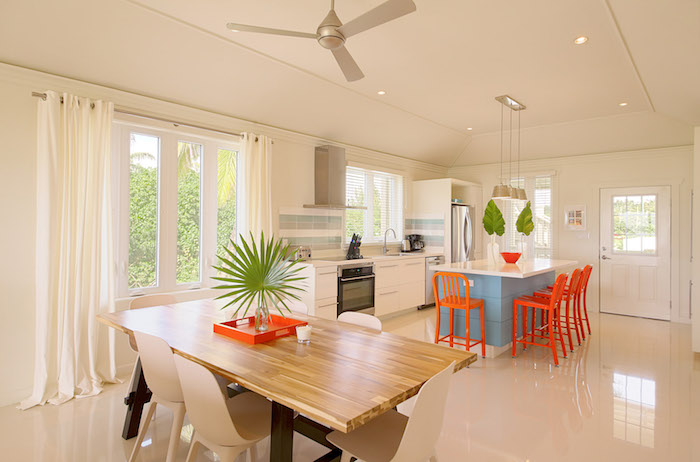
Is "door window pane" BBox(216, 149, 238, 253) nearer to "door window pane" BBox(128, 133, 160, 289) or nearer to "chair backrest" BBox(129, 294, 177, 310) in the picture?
"door window pane" BBox(128, 133, 160, 289)

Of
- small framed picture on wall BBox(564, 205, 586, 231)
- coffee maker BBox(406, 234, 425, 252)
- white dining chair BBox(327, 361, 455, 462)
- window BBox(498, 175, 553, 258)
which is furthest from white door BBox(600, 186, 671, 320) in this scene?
white dining chair BBox(327, 361, 455, 462)

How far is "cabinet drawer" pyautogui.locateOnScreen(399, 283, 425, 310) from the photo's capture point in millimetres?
5965

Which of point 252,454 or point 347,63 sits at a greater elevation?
point 347,63

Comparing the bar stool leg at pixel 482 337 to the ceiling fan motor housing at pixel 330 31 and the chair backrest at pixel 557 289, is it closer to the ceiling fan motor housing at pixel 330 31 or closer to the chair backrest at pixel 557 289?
the chair backrest at pixel 557 289

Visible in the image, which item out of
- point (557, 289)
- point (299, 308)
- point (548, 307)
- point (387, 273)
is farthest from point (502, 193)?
point (299, 308)

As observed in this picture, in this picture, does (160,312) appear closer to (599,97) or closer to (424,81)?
(424,81)

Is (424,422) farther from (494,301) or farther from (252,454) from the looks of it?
(494,301)

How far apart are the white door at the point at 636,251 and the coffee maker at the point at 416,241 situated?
111 inches

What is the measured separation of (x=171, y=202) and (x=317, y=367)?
9.60ft

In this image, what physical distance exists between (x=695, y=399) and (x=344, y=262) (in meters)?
3.48

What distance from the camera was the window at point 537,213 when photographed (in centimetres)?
693

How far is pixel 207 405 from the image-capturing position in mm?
1641

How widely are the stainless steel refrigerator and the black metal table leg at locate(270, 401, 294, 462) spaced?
5509mm

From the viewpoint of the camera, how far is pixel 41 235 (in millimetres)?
3041
